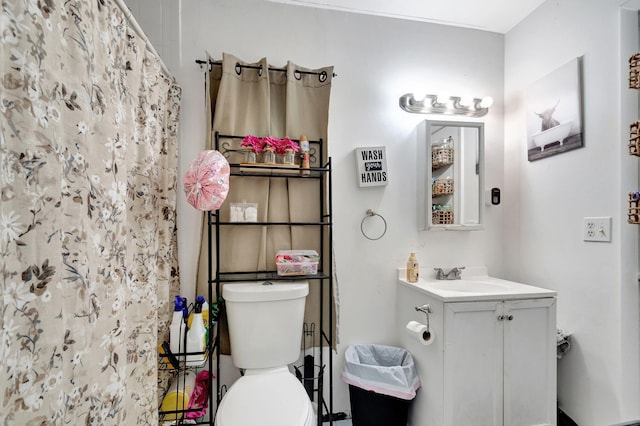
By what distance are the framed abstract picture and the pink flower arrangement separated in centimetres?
150

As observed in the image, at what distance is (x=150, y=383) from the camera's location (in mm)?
1143

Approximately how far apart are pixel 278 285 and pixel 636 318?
1675 mm

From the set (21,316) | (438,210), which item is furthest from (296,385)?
(438,210)

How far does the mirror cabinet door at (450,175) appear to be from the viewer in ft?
5.86

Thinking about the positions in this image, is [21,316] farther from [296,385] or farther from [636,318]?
[636,318]

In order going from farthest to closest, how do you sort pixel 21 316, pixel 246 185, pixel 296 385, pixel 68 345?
pixel 246 185
pixel 296 385
pixel 68 345
pixel 21 316

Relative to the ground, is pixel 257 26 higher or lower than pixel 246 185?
higher

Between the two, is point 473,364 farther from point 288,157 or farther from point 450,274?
point 288,157

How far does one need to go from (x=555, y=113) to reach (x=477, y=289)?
113 cm

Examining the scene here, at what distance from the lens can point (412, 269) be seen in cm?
174

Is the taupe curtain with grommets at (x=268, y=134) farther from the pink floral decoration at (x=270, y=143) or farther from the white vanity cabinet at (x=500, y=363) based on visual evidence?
the white vanity cabinet at (x=500, y=363)

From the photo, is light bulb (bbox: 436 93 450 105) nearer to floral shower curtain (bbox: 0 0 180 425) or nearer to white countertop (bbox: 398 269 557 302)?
white countertop (bbox: 398 269 557 302)

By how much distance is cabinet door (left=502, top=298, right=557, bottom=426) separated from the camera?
56.7 inches

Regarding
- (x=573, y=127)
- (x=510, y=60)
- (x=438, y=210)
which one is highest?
(x=510, y=60)
